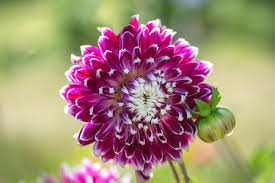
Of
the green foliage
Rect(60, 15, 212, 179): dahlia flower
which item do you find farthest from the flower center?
the green foliage

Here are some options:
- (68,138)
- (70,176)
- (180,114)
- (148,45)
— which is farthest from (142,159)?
(68,138)

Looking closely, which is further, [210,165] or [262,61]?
[262,61]

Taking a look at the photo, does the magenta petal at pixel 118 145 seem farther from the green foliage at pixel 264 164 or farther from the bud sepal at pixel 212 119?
the green foliage at pixel 264 164

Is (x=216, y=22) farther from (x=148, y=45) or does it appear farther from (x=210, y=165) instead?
(x=148, y=45)

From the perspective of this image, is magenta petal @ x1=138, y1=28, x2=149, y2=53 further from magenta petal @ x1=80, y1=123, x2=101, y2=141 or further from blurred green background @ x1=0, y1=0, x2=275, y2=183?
blurred green background @ x1=0, y1=0, x2=275, y2=183

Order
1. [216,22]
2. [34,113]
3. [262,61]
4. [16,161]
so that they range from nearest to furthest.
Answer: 1. [16,161]
2. [34,113]
3. [262,61]
4. [216,22]
